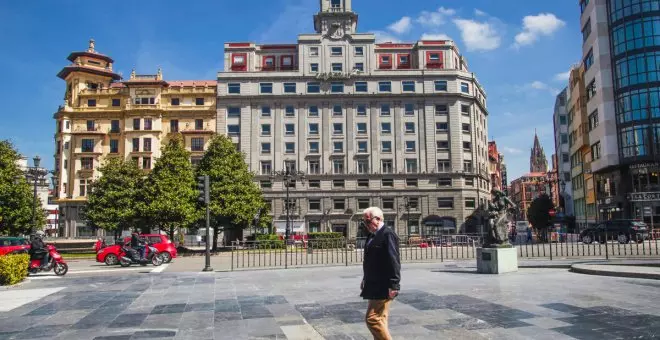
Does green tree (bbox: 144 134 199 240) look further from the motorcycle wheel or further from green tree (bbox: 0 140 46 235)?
the motorcycle wheel

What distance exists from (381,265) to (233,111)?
57.4m

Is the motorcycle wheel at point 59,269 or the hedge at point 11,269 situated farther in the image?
the motorcycle wheel at point 59,269

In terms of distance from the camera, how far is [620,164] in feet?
144

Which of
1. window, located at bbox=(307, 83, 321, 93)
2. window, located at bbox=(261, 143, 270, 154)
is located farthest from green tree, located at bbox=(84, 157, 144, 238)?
window, located at bbox=(307, 83, 321, 93)

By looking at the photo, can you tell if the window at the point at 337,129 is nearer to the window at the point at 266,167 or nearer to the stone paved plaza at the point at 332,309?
the window at the point at 266,167

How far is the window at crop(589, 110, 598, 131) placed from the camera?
160 ft

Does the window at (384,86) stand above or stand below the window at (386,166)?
above

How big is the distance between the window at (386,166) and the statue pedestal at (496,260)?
44.3 meters

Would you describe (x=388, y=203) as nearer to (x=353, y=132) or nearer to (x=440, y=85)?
(x=353, y=132)

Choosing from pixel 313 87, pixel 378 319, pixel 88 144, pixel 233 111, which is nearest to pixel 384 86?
pixel 313 87

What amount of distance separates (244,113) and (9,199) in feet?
101

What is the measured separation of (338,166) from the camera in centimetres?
5972

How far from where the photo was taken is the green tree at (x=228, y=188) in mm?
35781

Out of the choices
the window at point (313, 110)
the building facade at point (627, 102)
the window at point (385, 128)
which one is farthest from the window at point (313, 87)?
the building facade at point (627, 102)
